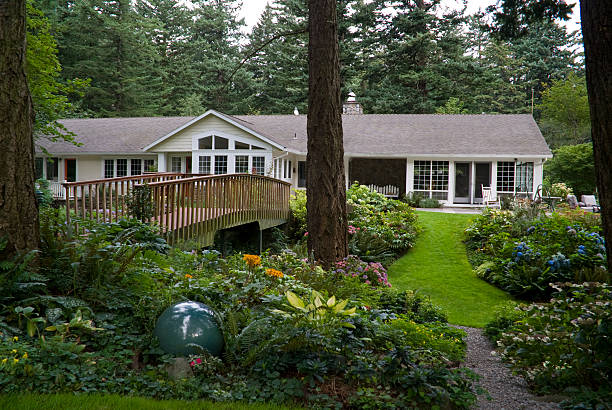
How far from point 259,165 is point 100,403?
1808 centimetres

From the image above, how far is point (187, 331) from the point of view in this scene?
13.0ft

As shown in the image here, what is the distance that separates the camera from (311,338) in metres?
3.88

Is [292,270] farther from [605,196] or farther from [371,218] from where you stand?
[371,218]

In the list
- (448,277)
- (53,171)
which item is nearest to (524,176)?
(448,277)

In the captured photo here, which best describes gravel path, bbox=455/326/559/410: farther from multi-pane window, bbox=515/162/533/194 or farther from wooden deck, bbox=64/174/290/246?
multi-pane window, bbox=515/162/533/194

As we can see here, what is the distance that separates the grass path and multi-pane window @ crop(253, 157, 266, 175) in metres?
7.96

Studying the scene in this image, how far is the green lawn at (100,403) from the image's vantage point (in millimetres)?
3035

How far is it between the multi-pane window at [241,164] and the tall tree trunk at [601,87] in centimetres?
1796

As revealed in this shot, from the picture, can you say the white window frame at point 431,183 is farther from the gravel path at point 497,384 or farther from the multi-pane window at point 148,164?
the gravel path at point 497,384

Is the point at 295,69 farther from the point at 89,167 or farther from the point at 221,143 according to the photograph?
the point at 89,167

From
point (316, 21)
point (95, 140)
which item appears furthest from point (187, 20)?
point (316, 21)

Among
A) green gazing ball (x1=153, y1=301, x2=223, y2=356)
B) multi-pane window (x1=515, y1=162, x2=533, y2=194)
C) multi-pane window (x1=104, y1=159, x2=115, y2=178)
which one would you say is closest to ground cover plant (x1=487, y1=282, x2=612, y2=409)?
green gazing ball (x1=153, y1=301, x2=223, y2=356)

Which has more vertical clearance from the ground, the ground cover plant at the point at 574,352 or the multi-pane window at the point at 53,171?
the multi-pane window at the point at 53,171

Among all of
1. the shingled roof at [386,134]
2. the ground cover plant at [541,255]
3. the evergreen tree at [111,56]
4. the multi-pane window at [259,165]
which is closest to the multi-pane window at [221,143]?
the shingled roof at [386,134]
